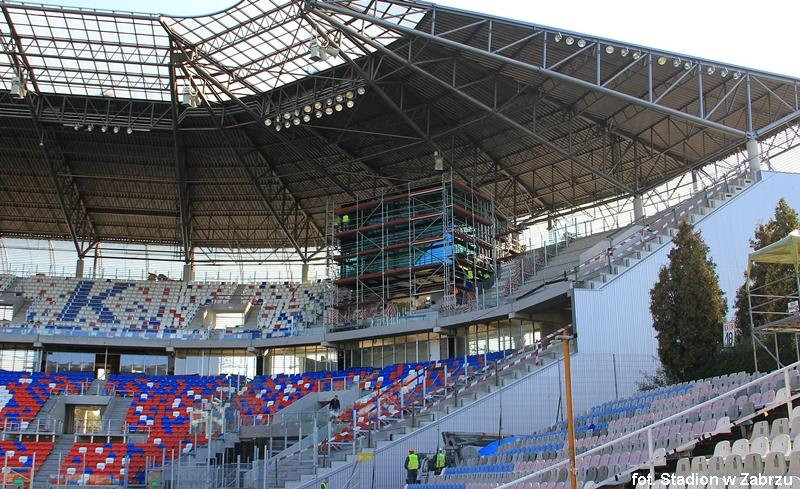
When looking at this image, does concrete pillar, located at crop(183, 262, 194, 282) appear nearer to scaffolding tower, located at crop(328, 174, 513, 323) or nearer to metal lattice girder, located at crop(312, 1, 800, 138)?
scaffolding tower, located at crop(328, 174, 513, 323)

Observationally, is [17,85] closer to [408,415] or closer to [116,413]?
[116,413]

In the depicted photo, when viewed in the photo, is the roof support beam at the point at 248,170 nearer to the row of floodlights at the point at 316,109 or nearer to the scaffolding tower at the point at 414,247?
the row of floodlights at the point at 316,109

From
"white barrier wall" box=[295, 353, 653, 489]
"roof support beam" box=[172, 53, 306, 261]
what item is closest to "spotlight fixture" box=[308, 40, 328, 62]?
"roof support beam" box=[172, 53, 306, 261]

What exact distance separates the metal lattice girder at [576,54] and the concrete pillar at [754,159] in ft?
2.03

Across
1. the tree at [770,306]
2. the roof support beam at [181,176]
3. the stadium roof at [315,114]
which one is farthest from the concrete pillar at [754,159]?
the roof support beam at [181,176]

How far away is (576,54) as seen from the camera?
131 ft

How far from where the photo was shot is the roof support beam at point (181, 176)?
49503mm

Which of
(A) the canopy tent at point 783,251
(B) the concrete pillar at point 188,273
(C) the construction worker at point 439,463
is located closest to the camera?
(A) the canopy tent at point 783,251

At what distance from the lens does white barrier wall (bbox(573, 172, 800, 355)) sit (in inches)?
1341

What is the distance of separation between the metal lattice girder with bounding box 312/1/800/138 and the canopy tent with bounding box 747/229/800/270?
56.9ft

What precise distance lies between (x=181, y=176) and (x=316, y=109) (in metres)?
14.9

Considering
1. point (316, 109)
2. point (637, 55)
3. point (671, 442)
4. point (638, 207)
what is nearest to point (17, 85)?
point (316, 109)

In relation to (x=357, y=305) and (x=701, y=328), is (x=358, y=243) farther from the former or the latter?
(x=701, y=328)

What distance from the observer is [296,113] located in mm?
49969
